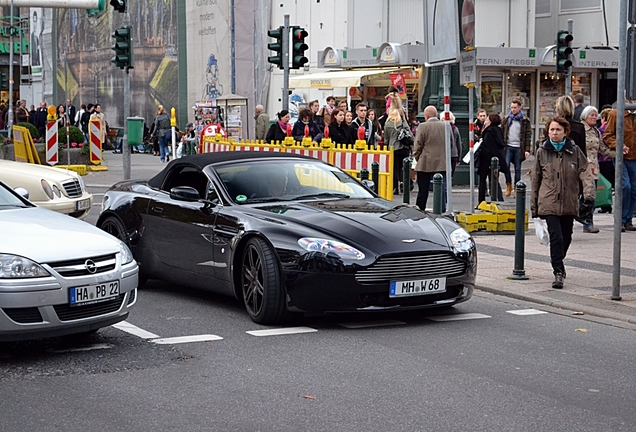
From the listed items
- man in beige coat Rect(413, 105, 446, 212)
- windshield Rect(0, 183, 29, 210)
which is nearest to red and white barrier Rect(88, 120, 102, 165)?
man in beige coat Rect(413, 105, 446, 212)

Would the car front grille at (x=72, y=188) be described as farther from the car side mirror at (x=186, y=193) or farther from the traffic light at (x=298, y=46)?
the traffic light at (x=298, y=46)

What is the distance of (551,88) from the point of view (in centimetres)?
3450

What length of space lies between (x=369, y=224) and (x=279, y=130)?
12.8 meters

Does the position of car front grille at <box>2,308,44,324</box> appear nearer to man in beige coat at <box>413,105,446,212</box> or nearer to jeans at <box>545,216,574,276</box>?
jeans at <box>545,216,574,276</box>

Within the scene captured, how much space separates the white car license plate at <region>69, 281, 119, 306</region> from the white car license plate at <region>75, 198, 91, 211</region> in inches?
302

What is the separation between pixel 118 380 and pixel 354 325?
97.8 inches

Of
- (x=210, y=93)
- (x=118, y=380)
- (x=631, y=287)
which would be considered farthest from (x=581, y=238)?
(x=210, y=93)

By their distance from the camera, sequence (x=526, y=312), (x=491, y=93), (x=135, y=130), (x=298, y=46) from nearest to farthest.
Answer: (x=526, y=312) → (x=298, y=46) → (x=491, y=93) → (x=135, y=130)

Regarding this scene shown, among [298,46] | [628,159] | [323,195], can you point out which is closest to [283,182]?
[323,195]

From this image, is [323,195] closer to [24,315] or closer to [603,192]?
[24,315]

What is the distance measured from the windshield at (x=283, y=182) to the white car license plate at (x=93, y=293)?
2196 mm

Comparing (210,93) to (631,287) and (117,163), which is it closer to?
(117,163)

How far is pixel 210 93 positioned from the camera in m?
42.8

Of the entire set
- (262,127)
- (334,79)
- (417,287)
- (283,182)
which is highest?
(334,79)
